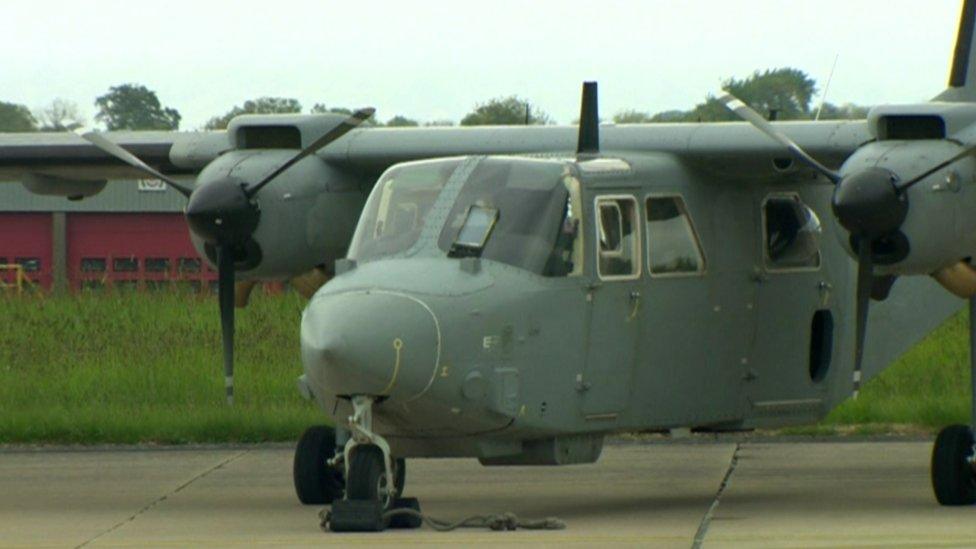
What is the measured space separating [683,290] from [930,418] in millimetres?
8451

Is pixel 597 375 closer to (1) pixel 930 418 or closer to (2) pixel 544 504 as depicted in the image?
(2) pixel 544 504

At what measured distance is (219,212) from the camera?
46.7 feet

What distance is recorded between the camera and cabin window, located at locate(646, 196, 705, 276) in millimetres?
13625

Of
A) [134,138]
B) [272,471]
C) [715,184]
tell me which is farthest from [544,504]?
[134,138]

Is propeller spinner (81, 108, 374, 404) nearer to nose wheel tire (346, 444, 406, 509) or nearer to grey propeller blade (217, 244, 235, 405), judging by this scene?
grey propeller blade (217, 244, 235, 405)

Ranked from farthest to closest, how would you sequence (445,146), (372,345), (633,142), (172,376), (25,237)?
(25,237)
(172,376)
(445,146)
(633,142)
(372,345)

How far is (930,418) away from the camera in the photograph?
70.0 feet

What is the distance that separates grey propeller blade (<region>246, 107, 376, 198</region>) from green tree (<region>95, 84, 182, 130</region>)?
60226 millimetres

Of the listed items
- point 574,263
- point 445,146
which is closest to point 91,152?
point 445,146

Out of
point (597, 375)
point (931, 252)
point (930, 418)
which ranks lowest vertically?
point (930, 418)

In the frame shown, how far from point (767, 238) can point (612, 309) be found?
199cm

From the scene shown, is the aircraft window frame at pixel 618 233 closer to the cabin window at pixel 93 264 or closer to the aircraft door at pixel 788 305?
the aircraft door at pixel 788 305

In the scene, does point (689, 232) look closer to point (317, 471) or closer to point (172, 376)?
point (317, 471)

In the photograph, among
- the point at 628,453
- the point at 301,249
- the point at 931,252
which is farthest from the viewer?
the point at 628,453
